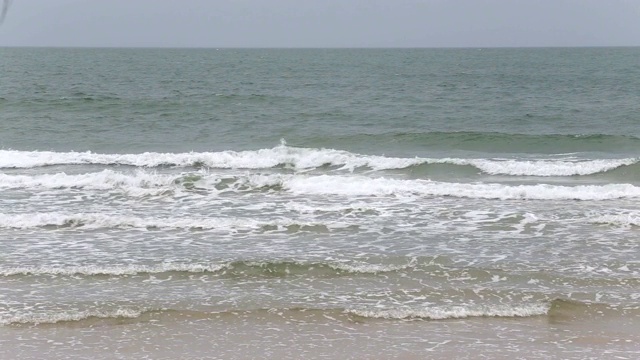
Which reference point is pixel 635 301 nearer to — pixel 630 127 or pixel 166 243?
pixel 166 243

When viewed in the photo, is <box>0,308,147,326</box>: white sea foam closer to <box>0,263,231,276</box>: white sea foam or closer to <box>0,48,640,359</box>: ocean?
<box>0,48,640,359</box>: ocean

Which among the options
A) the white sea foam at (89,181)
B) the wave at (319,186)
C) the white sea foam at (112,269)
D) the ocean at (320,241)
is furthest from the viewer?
the white sea foam at (89,181)

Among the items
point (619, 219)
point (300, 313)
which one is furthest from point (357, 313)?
point (619, 219)

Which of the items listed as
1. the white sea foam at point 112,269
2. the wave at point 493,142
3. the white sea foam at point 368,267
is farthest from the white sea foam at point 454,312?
the wave at point 493,142

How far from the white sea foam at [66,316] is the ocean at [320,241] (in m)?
0.03

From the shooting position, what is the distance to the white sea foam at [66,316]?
9.38 metres

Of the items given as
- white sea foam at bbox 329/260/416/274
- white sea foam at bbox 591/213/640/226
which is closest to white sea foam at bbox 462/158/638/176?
white sea foam at bbox 591/213/640/226

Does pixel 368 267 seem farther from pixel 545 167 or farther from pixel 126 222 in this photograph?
pixel 545 167

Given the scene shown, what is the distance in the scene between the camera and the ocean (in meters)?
9.04

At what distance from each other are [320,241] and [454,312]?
4.00 m

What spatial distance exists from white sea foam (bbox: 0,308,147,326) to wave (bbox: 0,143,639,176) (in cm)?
1197

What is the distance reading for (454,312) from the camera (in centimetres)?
962

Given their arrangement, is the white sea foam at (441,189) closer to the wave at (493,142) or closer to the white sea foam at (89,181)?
the white sea foam at (89,181)

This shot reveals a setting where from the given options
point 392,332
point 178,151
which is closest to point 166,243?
point 392,332
